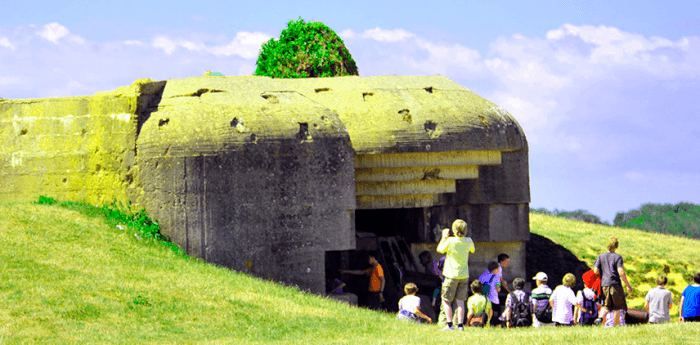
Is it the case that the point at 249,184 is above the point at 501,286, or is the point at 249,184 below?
above

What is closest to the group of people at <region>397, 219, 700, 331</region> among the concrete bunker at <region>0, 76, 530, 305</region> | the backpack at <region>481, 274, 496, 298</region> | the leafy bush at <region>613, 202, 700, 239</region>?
the backpack at <region>481, 274, 496, 298</region>

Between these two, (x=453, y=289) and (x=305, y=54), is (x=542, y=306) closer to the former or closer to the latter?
(x=453, y=289)

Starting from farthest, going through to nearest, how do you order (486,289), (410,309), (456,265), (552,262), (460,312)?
(552,262) < (486,289) < (410,309) < (460,312) < (456,265)

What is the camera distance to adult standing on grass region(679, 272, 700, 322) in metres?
11.2

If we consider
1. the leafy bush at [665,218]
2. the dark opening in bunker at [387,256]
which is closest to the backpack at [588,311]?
the dark opening in bunker at [387,256]

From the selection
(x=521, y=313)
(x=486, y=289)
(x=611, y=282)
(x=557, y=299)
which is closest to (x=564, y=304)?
(x=557, y=299)

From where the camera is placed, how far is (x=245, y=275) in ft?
44.8

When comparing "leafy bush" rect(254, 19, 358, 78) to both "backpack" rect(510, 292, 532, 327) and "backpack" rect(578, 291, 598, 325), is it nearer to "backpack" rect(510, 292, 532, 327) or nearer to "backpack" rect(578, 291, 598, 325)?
"backpack" rect(510, 292, 532, 327)

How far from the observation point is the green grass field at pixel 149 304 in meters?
10.1

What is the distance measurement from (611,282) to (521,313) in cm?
142

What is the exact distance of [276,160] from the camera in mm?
14008

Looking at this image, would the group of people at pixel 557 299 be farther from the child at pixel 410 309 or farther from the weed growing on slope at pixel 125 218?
the weed growing on slope at pixel 125 218

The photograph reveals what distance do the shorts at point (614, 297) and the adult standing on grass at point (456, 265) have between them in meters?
1.97

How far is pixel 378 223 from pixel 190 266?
610 centimetres
